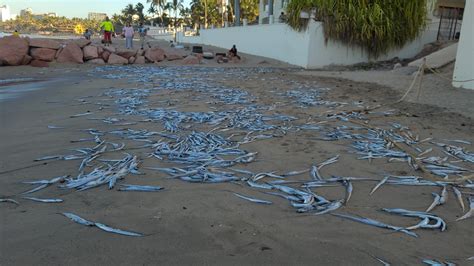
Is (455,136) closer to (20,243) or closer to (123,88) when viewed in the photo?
(20,243)

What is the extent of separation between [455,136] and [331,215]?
3610 mm

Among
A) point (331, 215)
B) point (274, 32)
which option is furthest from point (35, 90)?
point (274, 32)

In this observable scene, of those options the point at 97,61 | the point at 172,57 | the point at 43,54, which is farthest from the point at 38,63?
the point at 172,57

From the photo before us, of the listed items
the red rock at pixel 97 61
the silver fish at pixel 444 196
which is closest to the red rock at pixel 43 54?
the red rock at pixel 97 61

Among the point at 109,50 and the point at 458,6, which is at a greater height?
the point at 458,6

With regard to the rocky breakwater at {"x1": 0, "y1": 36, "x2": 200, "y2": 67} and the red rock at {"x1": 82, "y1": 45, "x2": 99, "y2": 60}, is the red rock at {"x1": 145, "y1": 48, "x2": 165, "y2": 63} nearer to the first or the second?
the rocky breakwater at {"x1": 0, "y1": 36, "x2": 200, "y2": 67}

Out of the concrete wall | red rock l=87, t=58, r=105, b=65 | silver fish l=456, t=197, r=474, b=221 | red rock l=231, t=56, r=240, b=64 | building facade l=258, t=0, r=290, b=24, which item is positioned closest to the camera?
silver fish l=456, t=197, r=474, b=221

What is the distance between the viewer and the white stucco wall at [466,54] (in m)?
10.1

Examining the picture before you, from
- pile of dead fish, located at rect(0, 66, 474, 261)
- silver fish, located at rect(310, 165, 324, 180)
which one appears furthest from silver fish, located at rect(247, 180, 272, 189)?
silver fish, located at rect(310, 165, 324, 180)

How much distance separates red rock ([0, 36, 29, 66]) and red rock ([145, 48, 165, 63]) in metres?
5.61

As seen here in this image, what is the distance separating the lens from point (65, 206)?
338 centimetres

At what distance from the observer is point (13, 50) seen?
17078 mm

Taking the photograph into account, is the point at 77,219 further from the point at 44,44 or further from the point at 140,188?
the point at 44,44

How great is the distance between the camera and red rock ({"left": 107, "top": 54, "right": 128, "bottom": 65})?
19.5 metres
